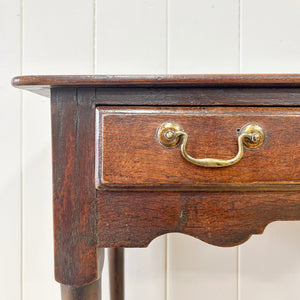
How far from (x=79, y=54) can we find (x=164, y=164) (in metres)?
0.53

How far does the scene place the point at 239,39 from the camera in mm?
789

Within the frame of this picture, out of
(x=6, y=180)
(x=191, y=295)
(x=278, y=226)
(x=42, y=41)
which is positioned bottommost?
(x=191, y=295)

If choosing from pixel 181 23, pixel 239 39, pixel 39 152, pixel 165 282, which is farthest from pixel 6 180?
pixel 239 39

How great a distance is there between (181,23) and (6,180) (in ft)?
2.07

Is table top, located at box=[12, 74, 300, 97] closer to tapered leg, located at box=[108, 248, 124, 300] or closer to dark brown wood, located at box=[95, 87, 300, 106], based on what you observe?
dark brown wood, located at box=[95, 87, 300, 106]

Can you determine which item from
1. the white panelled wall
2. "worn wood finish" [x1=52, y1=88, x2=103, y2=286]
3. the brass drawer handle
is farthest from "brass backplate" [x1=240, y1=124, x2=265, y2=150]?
the white panelled wall

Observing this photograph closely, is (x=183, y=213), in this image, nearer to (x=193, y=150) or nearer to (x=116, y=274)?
(x=193, y=150)

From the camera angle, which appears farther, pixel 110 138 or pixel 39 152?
pixel 39 152

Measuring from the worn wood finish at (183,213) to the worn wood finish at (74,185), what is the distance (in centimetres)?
2

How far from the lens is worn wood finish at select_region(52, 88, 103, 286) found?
0.39m

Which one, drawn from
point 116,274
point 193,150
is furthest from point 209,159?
point 116,274

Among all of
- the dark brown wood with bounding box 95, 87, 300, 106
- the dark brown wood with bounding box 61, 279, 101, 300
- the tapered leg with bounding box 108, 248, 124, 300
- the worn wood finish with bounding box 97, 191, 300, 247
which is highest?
the dark brown wood with bounding box 95, 87, 300, 106

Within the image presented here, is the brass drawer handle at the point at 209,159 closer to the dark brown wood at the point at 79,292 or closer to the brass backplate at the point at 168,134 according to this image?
the brass backplate at the point at 168,134

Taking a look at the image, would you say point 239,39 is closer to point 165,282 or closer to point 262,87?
point 262,87
